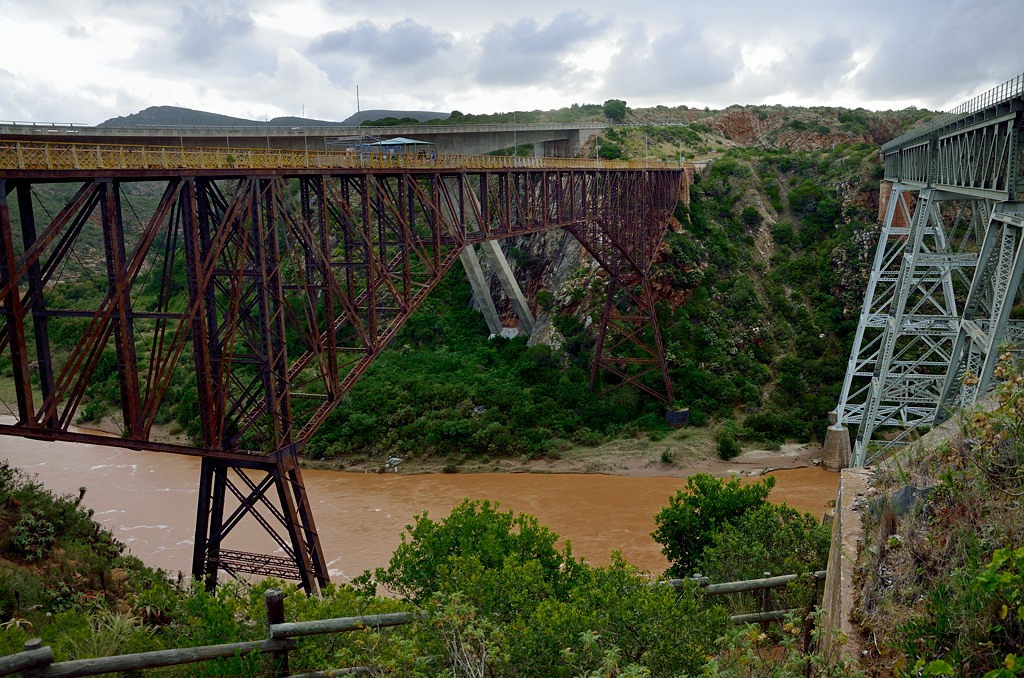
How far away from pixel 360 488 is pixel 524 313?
602 inches

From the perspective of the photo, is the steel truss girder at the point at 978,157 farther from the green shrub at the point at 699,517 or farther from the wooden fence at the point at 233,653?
the wooden fence at the point at 233,653

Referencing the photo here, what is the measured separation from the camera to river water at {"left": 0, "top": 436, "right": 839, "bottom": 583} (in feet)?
83.1

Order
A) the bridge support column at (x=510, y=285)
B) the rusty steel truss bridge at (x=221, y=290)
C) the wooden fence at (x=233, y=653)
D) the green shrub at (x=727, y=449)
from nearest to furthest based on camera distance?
the wooden fence at (x=233, y=653) → the rusty steel truss bridge at (x=221, y=290) → the green shrub at (x=727, y=449) → the bridge support column at (x=510, y=285)

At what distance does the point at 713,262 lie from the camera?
146 feet

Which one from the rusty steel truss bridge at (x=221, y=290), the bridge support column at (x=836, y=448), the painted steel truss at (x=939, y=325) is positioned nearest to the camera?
the rusty steel truss bridge at (x=221, y=290)

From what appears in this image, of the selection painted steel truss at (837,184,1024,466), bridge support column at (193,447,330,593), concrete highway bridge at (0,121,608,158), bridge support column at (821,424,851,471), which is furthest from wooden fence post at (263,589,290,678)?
bridge support column at (821,424,851,471)

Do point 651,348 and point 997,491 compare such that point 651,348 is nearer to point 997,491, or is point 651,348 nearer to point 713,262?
point 713,262

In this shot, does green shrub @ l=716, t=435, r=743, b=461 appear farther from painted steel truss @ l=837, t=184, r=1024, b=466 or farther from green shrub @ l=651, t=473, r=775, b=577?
green shrub @ l=651, t=473, r=775, b=577

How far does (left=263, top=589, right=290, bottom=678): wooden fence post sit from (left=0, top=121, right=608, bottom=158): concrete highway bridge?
45.7 feet

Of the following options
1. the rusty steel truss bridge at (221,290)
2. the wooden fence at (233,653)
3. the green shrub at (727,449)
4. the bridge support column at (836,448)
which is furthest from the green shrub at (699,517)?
the green shrub at (727,449)

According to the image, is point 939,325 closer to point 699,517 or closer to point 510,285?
point 699,517

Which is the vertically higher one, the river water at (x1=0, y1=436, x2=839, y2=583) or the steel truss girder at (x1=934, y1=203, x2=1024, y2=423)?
the steel truss girder at (x1=934, y1=203, x2=1024, y2=423)

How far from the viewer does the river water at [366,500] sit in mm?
25344

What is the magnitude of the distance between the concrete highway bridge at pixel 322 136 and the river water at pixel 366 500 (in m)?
13.0
